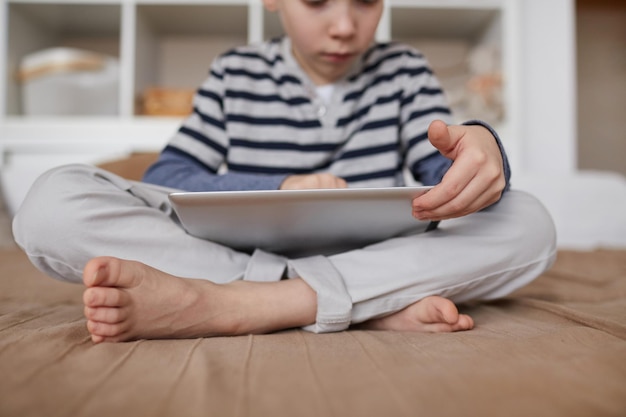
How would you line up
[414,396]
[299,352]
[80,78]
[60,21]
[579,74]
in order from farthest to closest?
[579,74]
[60,21]
[80,78]
[299,352]
[414,396]

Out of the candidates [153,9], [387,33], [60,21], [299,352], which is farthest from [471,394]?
[60,21]

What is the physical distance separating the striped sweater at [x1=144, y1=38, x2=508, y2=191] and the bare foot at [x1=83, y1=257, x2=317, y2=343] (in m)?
0.42

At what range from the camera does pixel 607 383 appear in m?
0.36

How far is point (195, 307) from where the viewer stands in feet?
1.78

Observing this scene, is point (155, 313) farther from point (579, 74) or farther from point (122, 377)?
point (579, 74)

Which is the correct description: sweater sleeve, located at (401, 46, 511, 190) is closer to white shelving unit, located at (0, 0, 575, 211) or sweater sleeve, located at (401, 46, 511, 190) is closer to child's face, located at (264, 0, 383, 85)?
child's face, located at (264, 0, 383, 85)

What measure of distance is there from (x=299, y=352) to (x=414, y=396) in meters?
0.15

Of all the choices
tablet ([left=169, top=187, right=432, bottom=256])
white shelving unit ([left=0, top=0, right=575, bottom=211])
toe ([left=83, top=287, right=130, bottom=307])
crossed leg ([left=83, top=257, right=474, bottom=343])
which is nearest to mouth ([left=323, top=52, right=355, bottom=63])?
tablet ([left=169, top=187, right=432, bottom=256])

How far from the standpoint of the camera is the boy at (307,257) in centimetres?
54

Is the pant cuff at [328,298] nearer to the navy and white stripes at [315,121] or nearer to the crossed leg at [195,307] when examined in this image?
the crossed leg at [195,307]

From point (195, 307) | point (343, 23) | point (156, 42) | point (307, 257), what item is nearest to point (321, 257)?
point (307, 257)

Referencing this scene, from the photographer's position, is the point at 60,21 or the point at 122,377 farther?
the point at 60,21

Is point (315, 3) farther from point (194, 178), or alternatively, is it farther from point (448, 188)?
point (448, 188)

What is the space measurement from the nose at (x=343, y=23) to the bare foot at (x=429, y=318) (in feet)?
1.48
